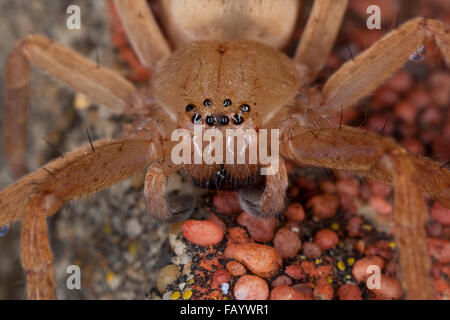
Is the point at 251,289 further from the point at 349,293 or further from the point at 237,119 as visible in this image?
the point at 237,119

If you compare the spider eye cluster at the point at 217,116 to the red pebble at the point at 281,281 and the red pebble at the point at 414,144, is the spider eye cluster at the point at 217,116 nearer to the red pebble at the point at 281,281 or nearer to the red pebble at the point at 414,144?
the red pebble at the point at 281,281

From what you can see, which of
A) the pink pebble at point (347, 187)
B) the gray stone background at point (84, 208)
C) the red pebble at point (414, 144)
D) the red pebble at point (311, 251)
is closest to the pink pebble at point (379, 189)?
the pink pebble at point (347, 187)

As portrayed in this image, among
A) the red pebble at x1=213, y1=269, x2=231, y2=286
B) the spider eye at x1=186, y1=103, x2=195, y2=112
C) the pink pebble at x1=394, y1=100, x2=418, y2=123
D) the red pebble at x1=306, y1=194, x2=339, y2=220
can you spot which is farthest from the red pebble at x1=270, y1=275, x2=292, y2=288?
the pink pebble at x1=394, y1=100, x2=418, y2=123

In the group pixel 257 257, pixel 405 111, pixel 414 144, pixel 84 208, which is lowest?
pixel 257 257

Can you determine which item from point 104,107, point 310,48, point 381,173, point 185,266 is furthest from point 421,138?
point 104,107

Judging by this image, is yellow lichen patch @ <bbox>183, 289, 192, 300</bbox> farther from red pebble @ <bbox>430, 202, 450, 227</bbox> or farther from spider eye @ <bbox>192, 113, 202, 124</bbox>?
red pebble @ <bbox>430, 202, 450, 227</bbox>

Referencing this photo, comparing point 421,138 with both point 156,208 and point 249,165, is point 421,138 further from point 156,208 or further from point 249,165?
point 156,208

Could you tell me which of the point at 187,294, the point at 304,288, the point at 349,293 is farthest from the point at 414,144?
the point at 187,294
